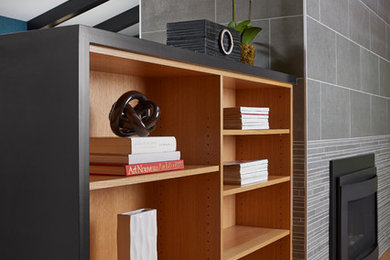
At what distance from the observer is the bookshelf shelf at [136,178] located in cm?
135

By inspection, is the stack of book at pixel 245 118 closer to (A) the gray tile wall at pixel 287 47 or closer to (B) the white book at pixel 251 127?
(B) the white book at pixel 251 127

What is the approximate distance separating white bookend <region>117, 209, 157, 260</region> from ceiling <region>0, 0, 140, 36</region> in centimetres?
560

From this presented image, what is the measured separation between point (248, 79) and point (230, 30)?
0.21 m

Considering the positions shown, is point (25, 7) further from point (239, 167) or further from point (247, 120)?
point (239, 167)

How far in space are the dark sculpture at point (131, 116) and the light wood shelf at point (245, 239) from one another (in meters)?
0.66

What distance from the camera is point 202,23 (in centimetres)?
200

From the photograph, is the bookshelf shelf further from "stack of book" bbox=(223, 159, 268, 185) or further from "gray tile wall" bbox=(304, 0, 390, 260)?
"gray tile wall" bbox=(304, 0, 390, 260)

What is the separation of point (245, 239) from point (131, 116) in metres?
1.01

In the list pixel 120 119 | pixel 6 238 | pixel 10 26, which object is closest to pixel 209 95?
pixel 120 119

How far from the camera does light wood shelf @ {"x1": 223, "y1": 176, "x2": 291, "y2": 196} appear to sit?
80.1 inches

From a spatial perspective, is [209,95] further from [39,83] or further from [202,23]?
[39,83]

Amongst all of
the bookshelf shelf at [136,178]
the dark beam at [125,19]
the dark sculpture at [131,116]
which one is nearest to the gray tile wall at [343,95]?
the bookshelf shelf at [136,178]

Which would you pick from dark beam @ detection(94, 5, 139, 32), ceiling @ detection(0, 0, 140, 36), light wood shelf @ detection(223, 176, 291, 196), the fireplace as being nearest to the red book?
light wood shelf @ detection(223, 176, 291, 196)

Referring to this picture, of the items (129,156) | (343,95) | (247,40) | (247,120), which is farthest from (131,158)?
(343,95)
